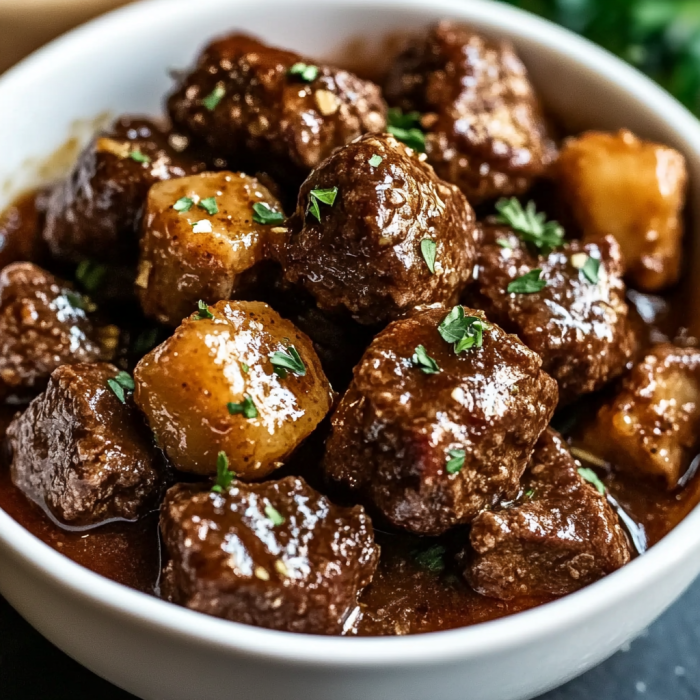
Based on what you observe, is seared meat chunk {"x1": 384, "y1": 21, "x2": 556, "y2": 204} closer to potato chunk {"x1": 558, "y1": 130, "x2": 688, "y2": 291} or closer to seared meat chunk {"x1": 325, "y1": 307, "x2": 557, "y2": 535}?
potato chunk {"x1": 558, "y1": 130, "x2": 688, "y2": 291}

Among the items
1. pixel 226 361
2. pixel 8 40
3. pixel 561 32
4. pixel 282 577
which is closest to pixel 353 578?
pixel 282 577

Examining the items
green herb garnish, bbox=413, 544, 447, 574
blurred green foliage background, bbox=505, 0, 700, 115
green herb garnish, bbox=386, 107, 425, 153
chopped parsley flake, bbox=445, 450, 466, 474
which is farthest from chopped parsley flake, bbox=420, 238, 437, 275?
blurred green foliage background, bbox=505, 0, 700, 115

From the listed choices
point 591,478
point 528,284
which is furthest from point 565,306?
point 591,478

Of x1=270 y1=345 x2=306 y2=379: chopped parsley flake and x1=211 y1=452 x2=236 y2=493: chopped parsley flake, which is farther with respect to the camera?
x1=270 y1=345 x2=306 y2=379: chopped parsley flake

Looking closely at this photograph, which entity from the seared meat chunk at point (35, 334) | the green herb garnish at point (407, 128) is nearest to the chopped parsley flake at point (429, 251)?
the green herb garnish at point (407, 128)

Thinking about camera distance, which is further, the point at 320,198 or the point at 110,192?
the point at 110,192

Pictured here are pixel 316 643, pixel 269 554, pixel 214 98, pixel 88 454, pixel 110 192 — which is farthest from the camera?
pixel 214 98

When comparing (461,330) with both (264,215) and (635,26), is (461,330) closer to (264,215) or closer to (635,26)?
(264,215)
